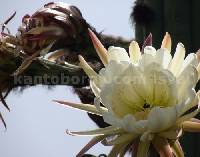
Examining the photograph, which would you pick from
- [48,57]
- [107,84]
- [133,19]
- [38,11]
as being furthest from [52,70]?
[107,84]

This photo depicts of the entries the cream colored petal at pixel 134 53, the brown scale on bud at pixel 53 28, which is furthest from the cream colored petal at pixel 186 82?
the brown scale on bud at pixel 53 28

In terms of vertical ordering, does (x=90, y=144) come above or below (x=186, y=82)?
below

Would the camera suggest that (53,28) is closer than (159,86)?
No

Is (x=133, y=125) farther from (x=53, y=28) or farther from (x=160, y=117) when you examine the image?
(x=53, y=28)

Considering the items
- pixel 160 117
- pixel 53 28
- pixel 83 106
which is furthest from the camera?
pixel 53 28

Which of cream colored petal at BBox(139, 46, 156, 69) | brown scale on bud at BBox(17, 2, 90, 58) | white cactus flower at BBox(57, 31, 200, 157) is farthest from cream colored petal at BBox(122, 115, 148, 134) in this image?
brown scale on bud at BBox(17, 2, 90, 58)

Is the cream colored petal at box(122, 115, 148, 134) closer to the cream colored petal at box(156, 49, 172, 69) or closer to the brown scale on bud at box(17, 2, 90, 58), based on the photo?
the cream colored petal at box(156, 49, 172, 69)

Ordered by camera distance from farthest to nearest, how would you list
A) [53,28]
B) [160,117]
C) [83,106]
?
[53,28], [83,106], [160,117]

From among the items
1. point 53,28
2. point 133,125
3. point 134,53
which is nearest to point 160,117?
point 133,125

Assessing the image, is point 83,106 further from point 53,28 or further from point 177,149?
point 53,28

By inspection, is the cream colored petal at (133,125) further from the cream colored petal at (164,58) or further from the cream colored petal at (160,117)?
the cream colored petal at (164,58)
